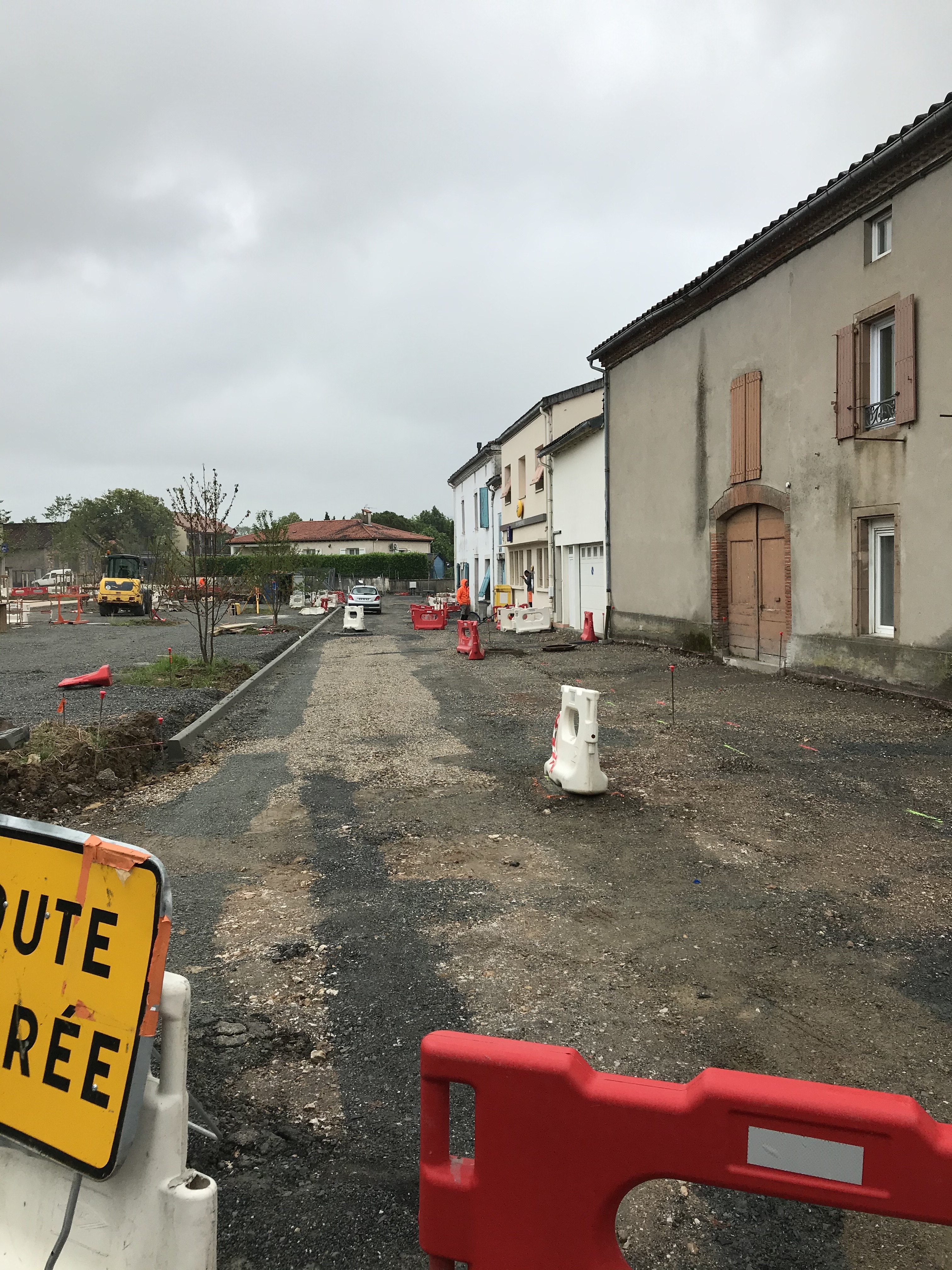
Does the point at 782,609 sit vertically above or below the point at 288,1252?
above

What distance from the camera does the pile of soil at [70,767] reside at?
731 centimetres

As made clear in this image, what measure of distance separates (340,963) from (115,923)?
2.12m

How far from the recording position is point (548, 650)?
20.0 metres

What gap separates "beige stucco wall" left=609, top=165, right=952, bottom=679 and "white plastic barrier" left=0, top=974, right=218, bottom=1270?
10613 millimetres

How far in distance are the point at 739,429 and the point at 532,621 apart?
38.8ft

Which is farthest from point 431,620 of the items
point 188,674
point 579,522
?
point 188,674

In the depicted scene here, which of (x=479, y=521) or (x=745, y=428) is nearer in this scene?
→ (x=745, y=428)

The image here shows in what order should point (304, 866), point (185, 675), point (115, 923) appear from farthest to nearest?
point (185, 675) → point (304, 866) → point (115, 923)

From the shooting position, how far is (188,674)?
16.1m

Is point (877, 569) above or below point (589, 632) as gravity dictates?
above

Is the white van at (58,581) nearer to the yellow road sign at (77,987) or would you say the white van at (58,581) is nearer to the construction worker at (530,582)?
the construction worker at (530,582)

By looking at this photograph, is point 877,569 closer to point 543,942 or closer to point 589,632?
point 543,942

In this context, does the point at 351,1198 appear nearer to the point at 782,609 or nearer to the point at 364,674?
the point at 782,609

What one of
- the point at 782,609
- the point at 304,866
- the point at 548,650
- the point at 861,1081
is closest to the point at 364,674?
the point at 548,650
